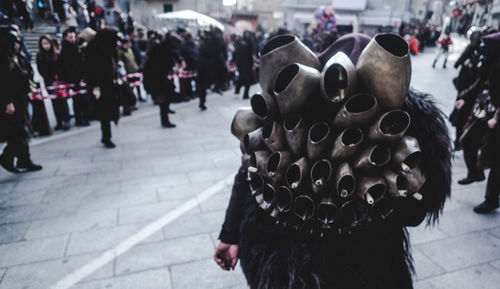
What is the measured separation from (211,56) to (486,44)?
6281mm

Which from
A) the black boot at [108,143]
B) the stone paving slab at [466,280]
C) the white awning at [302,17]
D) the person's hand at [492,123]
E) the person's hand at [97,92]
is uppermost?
the white awning at [302,17]

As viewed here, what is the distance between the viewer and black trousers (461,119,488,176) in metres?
3.81

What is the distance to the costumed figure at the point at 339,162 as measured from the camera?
1067mm

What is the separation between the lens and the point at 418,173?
3.70 feet

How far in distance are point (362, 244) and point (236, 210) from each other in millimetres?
588

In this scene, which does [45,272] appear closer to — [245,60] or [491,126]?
[491,126]

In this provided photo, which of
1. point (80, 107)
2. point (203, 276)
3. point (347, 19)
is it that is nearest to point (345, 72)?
point (203, 276)

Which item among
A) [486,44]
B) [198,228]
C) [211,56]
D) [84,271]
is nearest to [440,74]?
[211,56]

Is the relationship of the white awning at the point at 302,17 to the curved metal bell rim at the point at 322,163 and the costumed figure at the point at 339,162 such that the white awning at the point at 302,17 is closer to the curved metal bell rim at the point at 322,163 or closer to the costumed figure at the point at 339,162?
the costumed figure at the point at 339,162

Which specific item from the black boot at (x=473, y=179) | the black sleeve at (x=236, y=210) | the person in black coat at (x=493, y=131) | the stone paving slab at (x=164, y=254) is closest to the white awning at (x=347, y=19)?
the black boot at (x=473, y=179)

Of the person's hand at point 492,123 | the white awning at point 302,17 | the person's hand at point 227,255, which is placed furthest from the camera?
the white awning at point 302,17

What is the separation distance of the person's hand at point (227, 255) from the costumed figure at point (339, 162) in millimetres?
266

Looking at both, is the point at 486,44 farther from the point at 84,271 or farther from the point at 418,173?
the point at 84,271

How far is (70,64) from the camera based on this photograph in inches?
260
